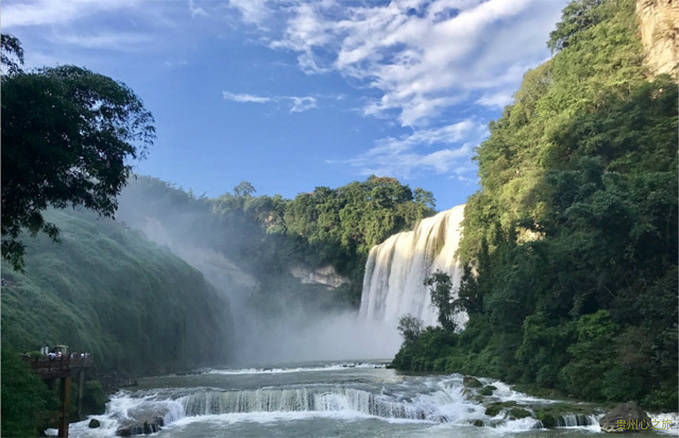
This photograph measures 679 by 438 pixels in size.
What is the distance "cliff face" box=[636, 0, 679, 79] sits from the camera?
2719cm

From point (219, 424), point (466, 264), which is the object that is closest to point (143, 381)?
point (219, 424)

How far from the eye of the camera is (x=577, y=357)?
19.3 m

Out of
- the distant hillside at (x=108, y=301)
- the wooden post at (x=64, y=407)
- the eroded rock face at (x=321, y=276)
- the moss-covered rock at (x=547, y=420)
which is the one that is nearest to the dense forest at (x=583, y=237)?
the moss-covered rock at (x=547, y=420)

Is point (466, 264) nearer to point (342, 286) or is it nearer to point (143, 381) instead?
point (143, 381)

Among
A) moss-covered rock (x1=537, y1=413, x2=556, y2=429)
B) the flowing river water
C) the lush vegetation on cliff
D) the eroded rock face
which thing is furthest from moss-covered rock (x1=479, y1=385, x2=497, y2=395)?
the eroded rock face

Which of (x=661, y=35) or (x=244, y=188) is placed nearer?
(x=661, y=35)

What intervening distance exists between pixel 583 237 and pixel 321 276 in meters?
53.1

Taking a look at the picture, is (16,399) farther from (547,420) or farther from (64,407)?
(547,420)

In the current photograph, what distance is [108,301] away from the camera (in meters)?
Answer: 33.1

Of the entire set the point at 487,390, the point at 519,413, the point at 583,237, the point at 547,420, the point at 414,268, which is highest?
the point at 414,268

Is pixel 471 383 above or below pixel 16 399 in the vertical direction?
below

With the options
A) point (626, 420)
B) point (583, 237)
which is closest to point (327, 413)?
point (626, 420)

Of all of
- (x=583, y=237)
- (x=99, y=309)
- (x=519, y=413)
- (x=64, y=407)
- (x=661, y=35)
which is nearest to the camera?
(x=64, y=407)

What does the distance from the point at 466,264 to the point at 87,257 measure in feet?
84.2
